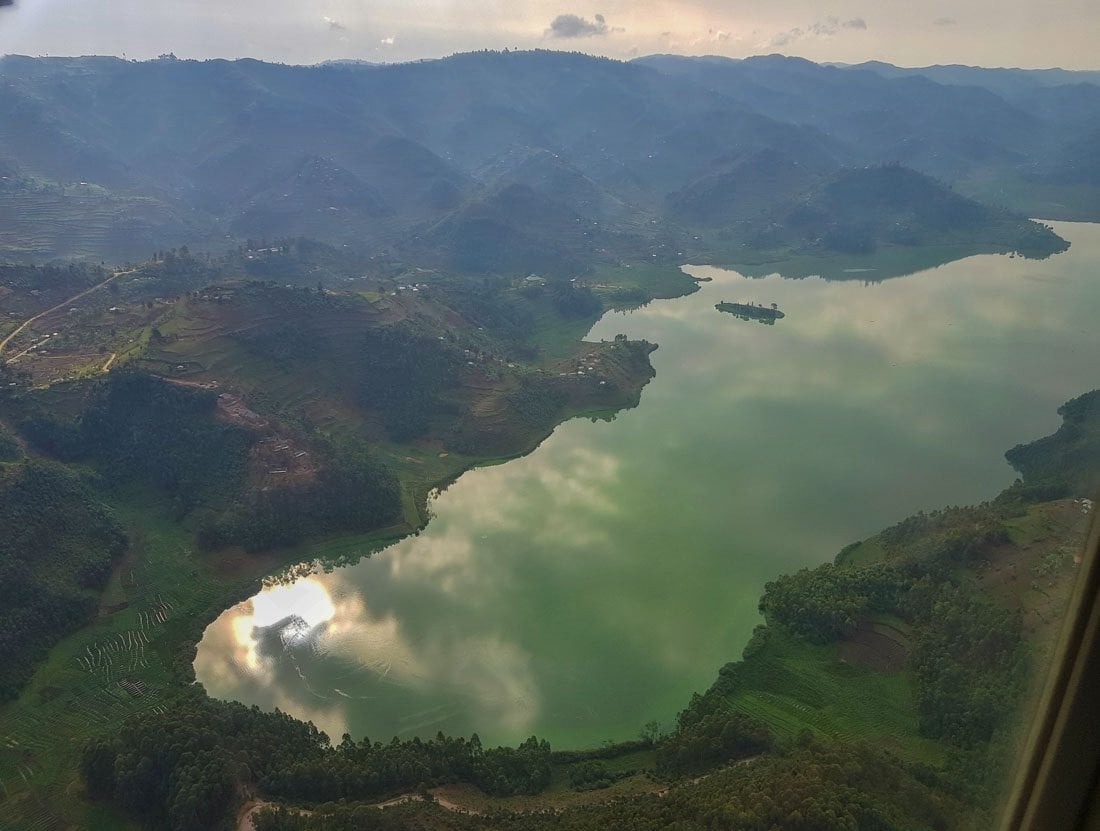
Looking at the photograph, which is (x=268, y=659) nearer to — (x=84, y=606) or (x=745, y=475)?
(x=84, y=606)

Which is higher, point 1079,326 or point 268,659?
point 1079,326

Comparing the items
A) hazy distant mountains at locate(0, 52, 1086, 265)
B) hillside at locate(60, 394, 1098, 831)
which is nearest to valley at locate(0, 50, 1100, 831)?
hillside at locate(60, 394, 1098, 831)

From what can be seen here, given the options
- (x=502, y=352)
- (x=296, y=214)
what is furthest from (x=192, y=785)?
(x=296, y=214)

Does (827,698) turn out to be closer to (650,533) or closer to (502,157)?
(650,533)

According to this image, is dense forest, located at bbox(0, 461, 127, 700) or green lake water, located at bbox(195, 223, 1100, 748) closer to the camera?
green lake water, located at bbox(195, 223, 1100, 748)

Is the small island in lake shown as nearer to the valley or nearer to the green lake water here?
the valley

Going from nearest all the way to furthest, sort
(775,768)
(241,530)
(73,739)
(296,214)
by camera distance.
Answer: (775,768)
(73,739)
(241,530)
(296,214)
